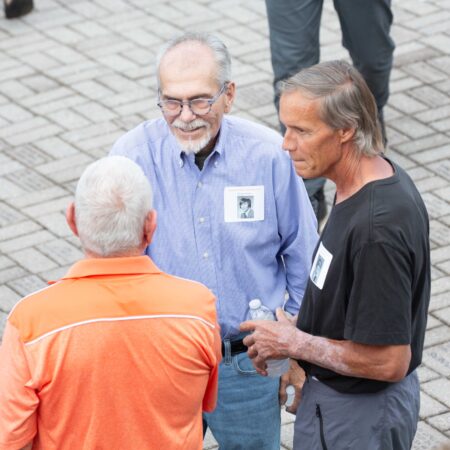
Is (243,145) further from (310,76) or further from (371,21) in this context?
(371,21)

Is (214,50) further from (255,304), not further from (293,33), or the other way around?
(293,33)

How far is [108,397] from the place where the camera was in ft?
10.3

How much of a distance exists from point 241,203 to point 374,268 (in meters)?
0.78

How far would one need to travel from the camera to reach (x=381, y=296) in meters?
3.23

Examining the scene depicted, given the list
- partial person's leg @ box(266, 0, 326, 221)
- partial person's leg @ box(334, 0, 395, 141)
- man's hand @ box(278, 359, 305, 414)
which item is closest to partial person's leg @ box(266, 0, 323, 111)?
partial person's leg @ box(266, 0, 326, 221)

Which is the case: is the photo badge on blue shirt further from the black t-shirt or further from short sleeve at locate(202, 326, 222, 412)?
short sleeve at locate(202, 326, 222, 412)

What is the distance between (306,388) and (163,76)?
43.7 inches

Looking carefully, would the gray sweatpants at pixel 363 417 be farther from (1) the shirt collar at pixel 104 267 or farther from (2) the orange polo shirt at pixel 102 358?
(1) the shirt collar at pixel 104 267

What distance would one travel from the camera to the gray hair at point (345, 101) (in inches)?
132

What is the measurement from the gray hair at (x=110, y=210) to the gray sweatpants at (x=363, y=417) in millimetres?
803

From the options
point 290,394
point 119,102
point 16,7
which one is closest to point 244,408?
point 290,394

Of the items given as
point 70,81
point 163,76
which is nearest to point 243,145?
point 163,76

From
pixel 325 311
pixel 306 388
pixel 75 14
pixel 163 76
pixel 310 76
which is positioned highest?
pixel 310 76

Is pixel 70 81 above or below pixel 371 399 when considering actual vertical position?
below
